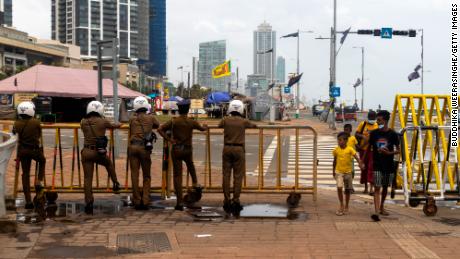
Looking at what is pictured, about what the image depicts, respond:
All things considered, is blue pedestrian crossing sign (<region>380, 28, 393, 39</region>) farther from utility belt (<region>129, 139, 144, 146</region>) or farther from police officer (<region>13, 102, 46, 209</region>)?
police officer (<region>13, 102, 46, 209</region>)

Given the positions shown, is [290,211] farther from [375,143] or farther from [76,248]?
[76,248]

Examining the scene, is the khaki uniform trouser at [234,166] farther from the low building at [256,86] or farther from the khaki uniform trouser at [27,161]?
the low building at [256,86]

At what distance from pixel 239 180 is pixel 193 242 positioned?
2157mm

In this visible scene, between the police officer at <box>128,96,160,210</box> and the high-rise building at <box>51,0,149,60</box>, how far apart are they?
498 ft

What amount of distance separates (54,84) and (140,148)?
2866cm

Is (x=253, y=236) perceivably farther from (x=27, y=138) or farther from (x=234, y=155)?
(x=27, y=138)

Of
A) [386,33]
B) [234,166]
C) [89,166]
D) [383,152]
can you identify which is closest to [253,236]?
[234,166]

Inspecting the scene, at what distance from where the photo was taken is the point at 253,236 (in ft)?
24.6

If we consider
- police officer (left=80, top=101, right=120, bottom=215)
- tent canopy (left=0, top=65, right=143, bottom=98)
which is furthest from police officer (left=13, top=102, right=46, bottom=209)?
tent canopy (left=0, top=65, right=143, bottom=98)

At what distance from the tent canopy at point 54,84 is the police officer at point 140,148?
86.8 feet

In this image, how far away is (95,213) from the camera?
29.7 feet

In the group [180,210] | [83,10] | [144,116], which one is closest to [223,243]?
[180,210]

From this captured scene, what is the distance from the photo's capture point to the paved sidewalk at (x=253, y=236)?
259 inches

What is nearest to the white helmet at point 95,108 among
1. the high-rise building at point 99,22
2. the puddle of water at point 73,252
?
A: the puddle of water at point 73,252
